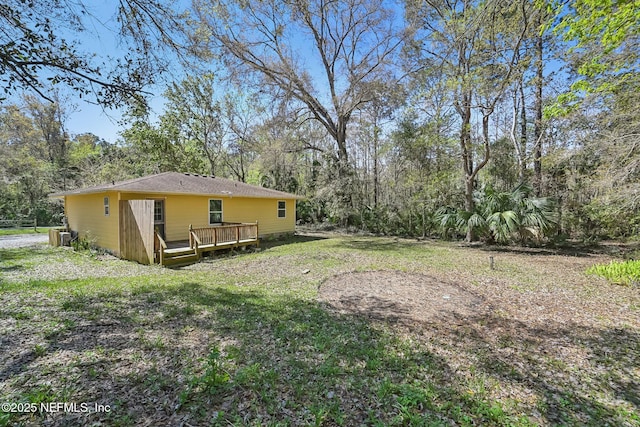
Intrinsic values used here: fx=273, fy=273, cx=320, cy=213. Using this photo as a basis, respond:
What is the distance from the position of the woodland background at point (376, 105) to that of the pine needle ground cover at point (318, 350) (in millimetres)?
3334

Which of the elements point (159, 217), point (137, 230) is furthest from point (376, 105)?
point (137, 230)

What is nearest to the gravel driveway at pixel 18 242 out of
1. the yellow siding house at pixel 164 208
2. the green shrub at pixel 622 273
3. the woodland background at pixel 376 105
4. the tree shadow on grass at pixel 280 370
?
the yellow siding house at pixel 164 208

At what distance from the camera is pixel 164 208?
10492mm

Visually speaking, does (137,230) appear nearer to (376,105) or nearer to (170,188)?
(170,188)

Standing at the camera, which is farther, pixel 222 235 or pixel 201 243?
pixel 222 235

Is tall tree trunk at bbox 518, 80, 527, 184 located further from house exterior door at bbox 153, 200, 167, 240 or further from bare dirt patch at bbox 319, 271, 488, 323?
house exterior door at bbox 153, 200, 167, 240

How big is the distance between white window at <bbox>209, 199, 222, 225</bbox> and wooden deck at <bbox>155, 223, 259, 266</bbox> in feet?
5.36

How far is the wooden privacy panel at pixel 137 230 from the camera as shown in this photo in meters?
7.92

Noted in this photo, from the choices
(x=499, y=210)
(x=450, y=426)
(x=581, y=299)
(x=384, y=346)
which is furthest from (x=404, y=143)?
(x=450, y=426)

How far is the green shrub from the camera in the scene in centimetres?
605

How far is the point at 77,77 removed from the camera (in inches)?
159

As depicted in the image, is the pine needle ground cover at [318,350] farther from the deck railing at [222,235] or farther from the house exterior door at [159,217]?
the house exterior door at [159,217]

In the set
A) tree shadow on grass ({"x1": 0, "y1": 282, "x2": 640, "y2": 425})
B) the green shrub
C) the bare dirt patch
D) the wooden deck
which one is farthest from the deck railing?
the green shrub

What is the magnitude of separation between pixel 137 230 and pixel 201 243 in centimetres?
191
